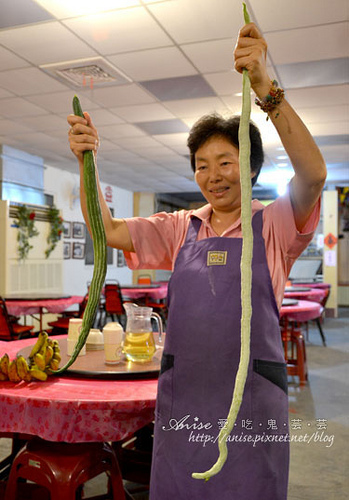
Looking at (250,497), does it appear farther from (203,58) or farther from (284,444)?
(203,58)

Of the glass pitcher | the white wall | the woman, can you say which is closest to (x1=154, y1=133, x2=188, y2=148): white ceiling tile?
the white wall

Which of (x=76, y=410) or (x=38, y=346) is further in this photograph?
(x=38, y=346)

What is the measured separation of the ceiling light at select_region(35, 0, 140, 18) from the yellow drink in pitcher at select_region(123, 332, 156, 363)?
2.55 metres

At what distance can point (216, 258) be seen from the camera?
1374 millimetres

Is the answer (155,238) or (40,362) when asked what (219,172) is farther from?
(40,362)

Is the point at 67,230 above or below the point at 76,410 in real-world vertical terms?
above

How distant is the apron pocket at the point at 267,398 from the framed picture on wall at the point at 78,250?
387 inches

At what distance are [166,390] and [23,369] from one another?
733mm

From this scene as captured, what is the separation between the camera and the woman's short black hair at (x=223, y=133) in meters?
1.41

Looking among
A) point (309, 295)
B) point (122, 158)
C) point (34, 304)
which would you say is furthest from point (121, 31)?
point (122, 158)

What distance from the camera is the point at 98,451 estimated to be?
77.4 inches

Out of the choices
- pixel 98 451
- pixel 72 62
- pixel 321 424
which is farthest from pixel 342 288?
pixel 98 451

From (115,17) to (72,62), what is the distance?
995mm

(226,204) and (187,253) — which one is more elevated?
(226,204)
